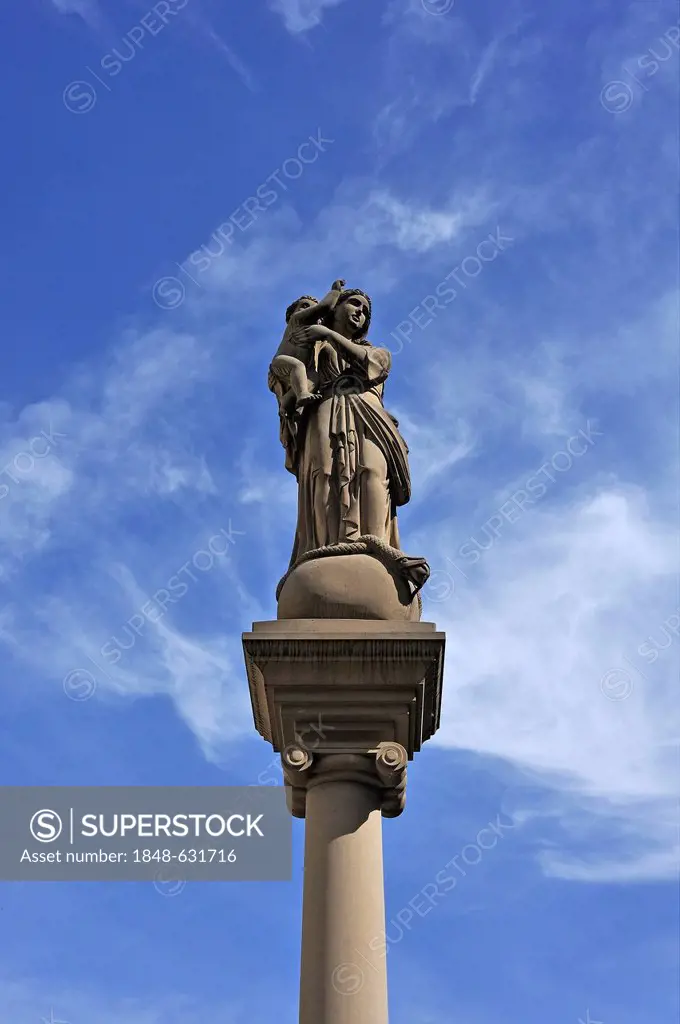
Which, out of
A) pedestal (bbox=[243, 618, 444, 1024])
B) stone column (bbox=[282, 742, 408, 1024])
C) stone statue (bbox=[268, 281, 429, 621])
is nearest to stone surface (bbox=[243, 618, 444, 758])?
pedestal (bbox=[243, 618, 444, 1024])

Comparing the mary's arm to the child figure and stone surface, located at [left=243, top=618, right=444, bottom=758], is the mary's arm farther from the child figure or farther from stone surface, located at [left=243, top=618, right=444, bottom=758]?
stone surface, located at [left=243, top=618, right=444, bottom=758]

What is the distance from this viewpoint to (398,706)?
32.1 feet

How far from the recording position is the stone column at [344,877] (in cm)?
870

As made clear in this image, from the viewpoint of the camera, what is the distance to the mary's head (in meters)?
12.1

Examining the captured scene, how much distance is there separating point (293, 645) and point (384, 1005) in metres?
2.92

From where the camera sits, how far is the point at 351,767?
31.8 feet

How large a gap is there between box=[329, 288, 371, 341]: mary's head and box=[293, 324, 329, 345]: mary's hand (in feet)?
0.94

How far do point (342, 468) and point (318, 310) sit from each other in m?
2.06

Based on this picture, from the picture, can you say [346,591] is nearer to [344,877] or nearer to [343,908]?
[344,877]

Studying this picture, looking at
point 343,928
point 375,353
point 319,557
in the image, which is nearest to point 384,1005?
point 343,928

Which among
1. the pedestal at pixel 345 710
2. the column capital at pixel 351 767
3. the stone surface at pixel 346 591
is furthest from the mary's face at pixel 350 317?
the column capital at pixel 351 767

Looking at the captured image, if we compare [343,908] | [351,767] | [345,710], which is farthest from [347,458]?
[343,908]

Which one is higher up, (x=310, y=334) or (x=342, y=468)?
(x=310, y=334)

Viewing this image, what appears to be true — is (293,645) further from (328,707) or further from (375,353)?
(375,353)
